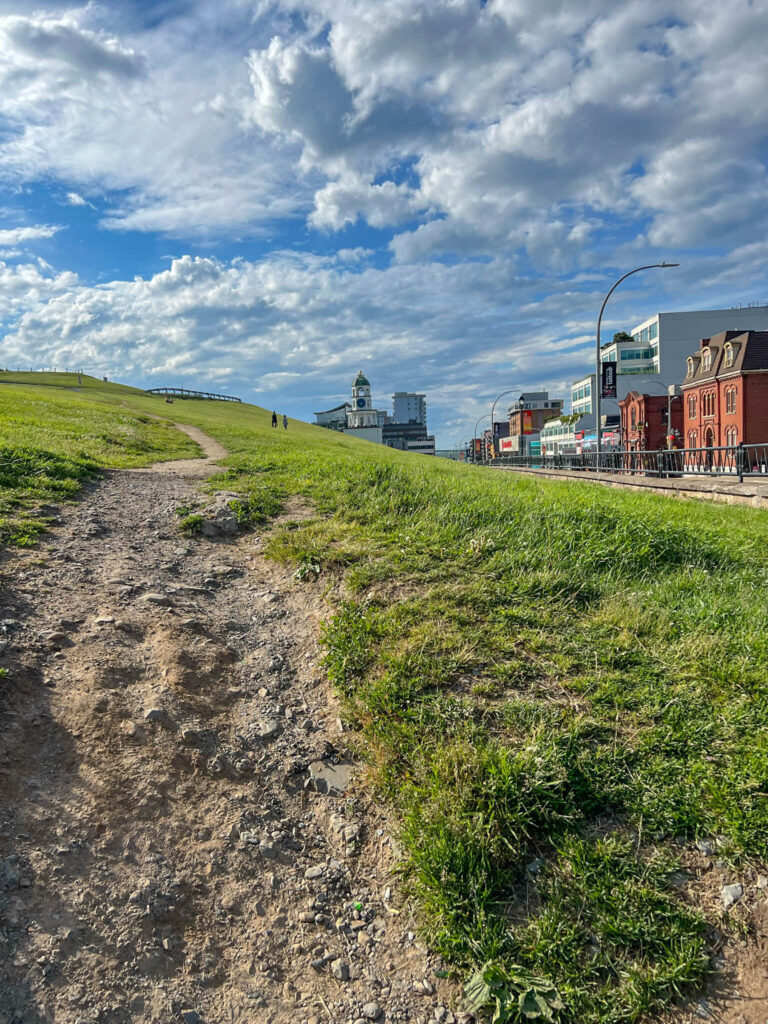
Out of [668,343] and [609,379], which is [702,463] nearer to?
[609,379]

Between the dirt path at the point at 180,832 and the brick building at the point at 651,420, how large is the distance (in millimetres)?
73814

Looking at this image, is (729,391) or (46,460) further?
(729,391)

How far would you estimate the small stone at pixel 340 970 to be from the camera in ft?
9.64

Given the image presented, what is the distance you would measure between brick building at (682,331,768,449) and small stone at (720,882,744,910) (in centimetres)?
5234

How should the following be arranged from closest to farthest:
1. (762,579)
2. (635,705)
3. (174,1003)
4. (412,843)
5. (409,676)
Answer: (174,1003), (412,843), (635,705), (409,676), (762,579)

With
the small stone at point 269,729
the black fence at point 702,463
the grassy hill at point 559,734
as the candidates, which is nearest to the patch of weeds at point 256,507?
the grassy hill at point 559,734

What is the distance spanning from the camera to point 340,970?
2.96 meters

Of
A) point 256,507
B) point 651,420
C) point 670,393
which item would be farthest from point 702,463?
point 651,420

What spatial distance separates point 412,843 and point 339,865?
49 cm

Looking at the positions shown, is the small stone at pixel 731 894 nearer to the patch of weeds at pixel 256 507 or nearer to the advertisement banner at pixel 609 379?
the patch of weeds at pixel 256 507

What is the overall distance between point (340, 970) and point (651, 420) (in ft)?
260

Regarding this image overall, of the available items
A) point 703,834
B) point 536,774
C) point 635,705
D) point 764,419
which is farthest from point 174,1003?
point 764,419

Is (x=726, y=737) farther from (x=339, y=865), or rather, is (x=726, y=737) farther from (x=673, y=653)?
(x=339, y=865)

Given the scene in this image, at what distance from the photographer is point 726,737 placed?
3.75m
